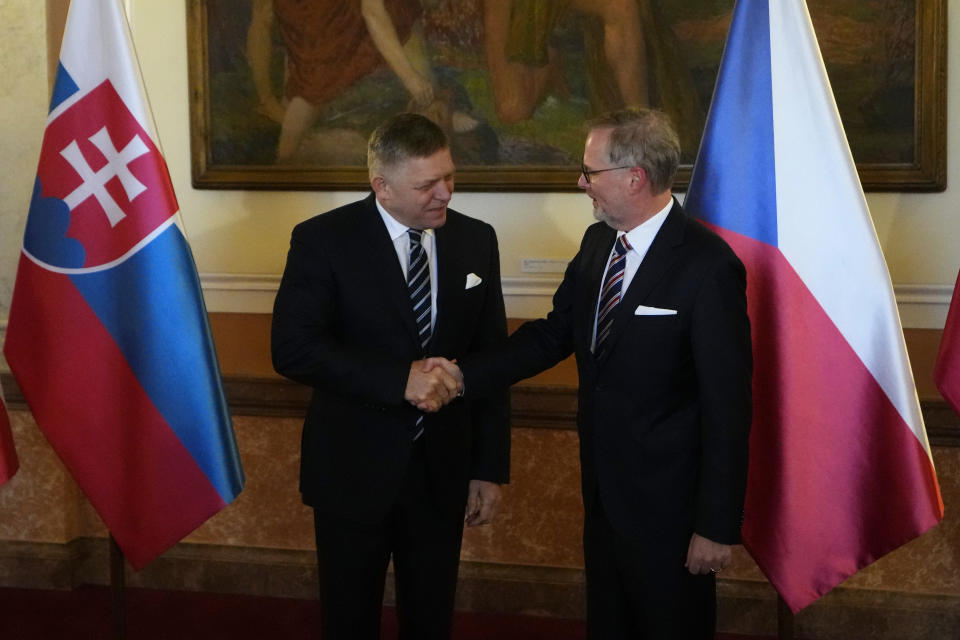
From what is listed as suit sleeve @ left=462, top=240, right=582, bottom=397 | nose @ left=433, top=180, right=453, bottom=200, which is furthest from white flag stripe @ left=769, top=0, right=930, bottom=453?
nose @ left=433, top=180, right=453, bottom=200

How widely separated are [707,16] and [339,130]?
162 centimetres

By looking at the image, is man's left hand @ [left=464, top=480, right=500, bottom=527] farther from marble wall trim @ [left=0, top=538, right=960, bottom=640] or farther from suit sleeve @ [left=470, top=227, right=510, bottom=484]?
marble wall trim @ [left=0, top=538, right=960, bottom=640]

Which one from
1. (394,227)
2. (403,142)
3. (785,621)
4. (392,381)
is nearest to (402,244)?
(394,227)

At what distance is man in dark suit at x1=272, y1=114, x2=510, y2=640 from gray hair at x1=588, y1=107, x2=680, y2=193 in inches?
17.6

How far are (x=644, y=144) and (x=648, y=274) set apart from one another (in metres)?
0.31

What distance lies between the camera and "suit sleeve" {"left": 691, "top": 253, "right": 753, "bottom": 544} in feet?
8.28

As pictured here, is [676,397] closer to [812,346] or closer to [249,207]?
[812,346]

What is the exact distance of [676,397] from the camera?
8.63ft

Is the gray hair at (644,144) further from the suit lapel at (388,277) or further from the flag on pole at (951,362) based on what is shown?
the flag on pole at (951,362)

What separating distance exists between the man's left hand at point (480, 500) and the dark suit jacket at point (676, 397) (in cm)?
37

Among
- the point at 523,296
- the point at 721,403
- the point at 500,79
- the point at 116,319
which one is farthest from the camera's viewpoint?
the point at 523,296

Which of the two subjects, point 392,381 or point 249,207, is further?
point 249,207

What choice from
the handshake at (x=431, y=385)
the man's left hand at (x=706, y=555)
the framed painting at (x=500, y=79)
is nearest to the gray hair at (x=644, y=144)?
the handshake at (x=431, y=385)

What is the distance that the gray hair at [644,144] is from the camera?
8.59 ft
